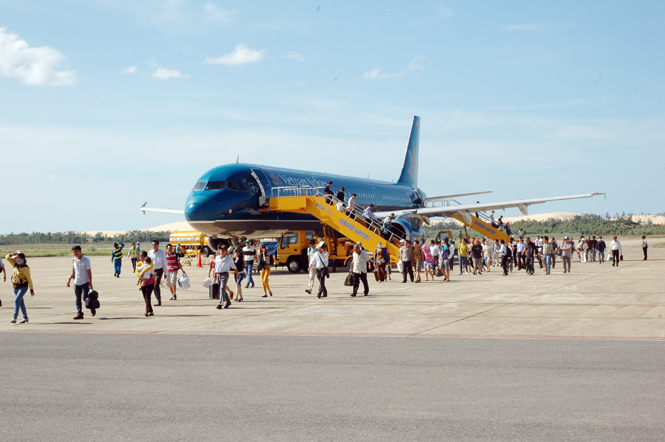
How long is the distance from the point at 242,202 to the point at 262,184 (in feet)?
6.16

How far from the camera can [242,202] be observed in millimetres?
31125

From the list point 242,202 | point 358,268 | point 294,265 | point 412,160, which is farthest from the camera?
point 412,160

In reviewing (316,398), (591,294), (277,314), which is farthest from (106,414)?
(591,294)

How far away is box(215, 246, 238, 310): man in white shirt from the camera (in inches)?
723

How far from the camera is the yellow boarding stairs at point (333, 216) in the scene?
Answer: 101 feet

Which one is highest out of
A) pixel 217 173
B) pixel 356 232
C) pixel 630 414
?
pixel 217 173

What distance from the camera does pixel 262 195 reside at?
3231 centimetres

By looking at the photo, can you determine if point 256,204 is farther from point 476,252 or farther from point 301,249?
point 476,252

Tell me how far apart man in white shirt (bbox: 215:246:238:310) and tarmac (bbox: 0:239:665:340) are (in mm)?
412

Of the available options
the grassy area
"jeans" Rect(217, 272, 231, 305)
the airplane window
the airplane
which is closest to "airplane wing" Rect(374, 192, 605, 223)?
the airplane

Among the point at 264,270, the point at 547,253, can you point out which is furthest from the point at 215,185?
the point at 547,253

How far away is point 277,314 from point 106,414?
9.72m

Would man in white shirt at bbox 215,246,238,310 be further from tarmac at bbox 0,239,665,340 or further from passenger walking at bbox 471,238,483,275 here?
passenger walking at bbox 471,238,483,275

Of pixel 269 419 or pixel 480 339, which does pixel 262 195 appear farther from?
pixel 269 419
